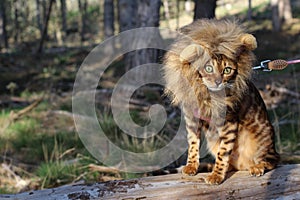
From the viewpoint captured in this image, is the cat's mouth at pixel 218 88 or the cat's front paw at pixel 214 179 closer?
the cat's mouth at pixel 218 88

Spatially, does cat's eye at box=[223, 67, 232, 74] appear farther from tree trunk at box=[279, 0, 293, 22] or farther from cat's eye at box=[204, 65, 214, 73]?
tree trunk at box=[279, 0, 293, 22]

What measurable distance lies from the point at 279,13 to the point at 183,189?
20959 millimetres

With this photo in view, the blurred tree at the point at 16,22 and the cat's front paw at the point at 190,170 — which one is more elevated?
the blurred tree at the point at 16,22

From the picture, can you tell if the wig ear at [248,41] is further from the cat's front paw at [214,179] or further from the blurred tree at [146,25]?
the blurred tree at [146,25]

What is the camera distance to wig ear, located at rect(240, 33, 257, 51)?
3.12 m

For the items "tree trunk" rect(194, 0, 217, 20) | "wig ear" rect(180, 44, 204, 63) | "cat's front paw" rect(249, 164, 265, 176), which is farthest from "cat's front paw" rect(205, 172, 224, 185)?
"tree trunk" rect(194, 0, 217, 20)

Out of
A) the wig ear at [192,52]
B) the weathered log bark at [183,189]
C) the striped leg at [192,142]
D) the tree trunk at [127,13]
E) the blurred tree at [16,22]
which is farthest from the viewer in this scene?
the blurred tree at [16,22]

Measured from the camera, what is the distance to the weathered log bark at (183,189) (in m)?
3.26

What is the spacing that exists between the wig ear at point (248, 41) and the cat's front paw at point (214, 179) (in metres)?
1.10

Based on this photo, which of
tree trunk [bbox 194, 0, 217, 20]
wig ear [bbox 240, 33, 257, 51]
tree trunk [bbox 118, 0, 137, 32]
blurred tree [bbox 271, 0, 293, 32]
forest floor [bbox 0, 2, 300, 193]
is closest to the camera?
wig ear [bbox 240, 33, 257, 51]

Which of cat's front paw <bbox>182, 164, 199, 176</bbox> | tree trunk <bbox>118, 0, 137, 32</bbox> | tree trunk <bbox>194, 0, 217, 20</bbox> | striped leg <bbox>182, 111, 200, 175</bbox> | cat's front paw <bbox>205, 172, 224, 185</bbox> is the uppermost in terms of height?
tree trunk <bbox>118, 0, 137, 32</bbox>

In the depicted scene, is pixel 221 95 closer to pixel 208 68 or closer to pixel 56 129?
pixel 208 68

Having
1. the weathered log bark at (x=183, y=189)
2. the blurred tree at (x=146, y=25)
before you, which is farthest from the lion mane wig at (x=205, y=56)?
the blurred tree at (x=146, y=25)

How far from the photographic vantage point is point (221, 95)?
3230 mm
